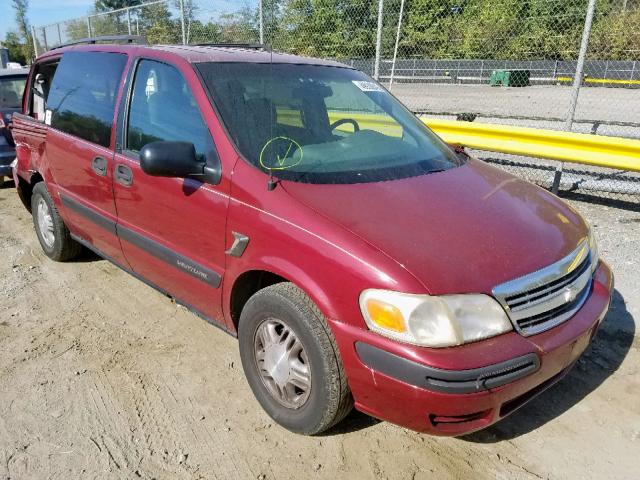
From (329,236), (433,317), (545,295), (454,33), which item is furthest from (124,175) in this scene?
(454,33)

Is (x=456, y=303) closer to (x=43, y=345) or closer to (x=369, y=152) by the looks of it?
(x=369, y=152)

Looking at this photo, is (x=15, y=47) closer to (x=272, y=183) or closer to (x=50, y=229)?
(x=50, y=229)

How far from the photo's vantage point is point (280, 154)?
105 inches

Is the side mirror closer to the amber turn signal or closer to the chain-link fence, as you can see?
the amber turn signal

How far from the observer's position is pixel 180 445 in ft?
8.07

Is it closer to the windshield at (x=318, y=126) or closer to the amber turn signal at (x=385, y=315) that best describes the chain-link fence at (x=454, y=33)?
the windshield at (x=318, y=126)

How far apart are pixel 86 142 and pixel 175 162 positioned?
4.64ft

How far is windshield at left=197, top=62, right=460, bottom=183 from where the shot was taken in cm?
265

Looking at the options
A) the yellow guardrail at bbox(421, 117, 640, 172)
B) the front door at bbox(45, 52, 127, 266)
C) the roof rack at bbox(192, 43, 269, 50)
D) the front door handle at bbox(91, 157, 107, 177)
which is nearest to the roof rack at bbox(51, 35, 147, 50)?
the front door at bbox(45, 52, 127, 266)

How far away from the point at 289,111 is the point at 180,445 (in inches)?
72.2

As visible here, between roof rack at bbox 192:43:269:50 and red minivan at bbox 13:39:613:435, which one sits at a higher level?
roof rack at bbox 192:43:269:50

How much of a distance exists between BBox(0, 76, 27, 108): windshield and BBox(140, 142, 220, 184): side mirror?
571cm

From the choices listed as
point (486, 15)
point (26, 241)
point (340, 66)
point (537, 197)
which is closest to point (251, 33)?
point (486, 15)

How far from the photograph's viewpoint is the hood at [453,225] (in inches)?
82.3
